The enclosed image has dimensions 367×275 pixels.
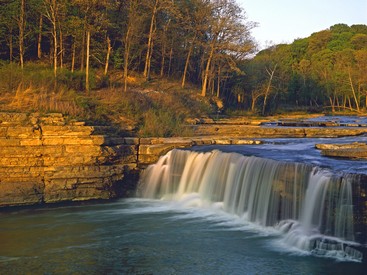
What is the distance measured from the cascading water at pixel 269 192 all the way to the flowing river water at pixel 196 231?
0.03 meters

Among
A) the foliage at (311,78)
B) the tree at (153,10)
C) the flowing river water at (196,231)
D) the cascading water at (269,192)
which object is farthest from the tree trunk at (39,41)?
the foliage at (311,78)

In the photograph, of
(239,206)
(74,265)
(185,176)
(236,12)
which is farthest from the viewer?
(236,12)

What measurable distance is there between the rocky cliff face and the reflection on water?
2.87 feet

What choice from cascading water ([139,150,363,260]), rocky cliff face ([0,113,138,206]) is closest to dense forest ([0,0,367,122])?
rocky cliff face ([0,113,138,206])

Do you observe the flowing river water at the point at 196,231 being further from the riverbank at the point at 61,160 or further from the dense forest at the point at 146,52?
the dense forest at the point at 146,52

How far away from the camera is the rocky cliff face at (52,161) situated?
13445 millimetres

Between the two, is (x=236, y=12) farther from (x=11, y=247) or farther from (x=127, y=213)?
(x=11, y=247)

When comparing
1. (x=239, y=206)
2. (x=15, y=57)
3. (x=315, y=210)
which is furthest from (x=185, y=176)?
(x=15, y=57)


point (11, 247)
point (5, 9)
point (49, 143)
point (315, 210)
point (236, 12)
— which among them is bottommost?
point (11, 247)

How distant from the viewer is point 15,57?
27859 millimetres

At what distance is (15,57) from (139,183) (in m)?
17.2

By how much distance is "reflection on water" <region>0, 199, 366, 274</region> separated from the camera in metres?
8.42

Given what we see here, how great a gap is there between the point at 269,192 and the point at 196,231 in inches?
87.9

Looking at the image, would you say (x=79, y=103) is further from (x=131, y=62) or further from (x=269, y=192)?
(x=131, y=62)
